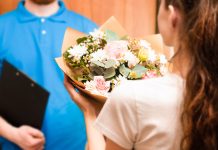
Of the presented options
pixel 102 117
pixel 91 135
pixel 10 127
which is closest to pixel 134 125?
pixel 102 117

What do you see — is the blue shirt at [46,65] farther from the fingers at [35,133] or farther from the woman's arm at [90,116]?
the woman's arm at [90,116]

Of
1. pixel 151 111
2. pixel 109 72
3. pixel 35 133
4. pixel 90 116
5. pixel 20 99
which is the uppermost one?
pixel 151 111

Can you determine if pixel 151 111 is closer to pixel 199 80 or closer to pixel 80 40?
pixel 199 80

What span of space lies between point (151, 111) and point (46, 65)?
926 mm

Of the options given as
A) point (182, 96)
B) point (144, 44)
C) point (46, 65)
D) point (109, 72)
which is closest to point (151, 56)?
point (144, 44)

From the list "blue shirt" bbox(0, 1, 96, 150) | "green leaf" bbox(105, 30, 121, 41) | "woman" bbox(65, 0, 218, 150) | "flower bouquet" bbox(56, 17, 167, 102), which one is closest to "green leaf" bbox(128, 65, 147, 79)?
"flower bouquet" bbox(56, 17, 167, 102)

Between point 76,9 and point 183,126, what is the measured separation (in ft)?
4.89

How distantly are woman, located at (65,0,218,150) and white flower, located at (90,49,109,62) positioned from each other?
0.36 m

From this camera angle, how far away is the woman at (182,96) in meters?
0.77

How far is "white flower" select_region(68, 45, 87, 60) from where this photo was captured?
3.93 ft

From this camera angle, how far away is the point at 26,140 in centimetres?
155

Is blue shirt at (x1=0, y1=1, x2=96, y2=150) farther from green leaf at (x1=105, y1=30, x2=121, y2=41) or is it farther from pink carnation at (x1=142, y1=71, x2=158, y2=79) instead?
pink carnation at (x1=142, y1=71, x2=158, y2=79)

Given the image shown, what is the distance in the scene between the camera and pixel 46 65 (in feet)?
5.35

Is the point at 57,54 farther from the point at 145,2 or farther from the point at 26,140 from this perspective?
the point at 145,2
